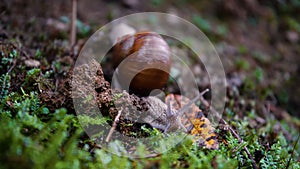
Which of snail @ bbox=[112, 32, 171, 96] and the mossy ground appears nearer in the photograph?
the mossy ground

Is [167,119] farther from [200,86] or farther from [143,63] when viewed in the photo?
[200,86]

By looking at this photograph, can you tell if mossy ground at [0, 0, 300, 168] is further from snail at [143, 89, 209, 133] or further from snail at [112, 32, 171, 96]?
snail at [112, 32, 171, 96]

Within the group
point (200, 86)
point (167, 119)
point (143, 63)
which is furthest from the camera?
point (200, 86)

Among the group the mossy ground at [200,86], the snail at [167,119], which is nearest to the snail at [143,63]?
the snail at [167,119]

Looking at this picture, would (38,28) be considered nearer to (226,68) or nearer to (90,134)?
(90,134)

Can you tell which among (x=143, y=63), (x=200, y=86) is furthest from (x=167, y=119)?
(x=200, y=86)

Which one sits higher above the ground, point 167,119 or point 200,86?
point 200,86

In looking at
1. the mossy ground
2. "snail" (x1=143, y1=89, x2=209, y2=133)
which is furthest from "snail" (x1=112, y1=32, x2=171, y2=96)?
the mossy ground

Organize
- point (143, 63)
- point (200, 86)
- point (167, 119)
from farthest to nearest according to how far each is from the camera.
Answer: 1. point (200, 86)
2. point (143, 63)
3. point (167, 119)
